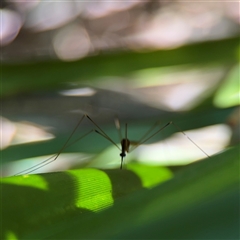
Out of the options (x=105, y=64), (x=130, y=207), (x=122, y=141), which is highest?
(x=105, y=64)

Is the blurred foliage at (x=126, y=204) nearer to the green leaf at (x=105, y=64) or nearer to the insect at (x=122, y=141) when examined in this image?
the insect at (x=122, y=141)

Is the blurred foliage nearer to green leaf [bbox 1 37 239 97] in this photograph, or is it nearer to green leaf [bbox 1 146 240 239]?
green leaf [bbox 1 146 240 239]

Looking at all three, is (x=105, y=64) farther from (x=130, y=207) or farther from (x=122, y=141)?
(x=130, y=207)

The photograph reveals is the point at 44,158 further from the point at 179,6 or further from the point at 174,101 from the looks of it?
the point at 179,6

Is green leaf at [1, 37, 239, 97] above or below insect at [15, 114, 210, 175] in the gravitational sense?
above

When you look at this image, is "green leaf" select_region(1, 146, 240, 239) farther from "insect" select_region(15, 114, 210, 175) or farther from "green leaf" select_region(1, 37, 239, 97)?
"green leaf" select_region(1, 37, 239, 97)

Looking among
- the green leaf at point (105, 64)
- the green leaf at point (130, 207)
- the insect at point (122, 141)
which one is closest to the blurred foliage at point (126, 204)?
the green leaf at point (130, 207)

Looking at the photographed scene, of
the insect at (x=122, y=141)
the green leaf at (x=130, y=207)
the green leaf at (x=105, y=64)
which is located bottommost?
the green leaf at (x=130, y=207)

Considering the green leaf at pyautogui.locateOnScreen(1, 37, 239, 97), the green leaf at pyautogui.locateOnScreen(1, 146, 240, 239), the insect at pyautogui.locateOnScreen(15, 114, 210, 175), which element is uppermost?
the green leaf at pyautogui.locateOnScreen(1, 37, 239, 97)

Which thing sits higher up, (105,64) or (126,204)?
(105,64)

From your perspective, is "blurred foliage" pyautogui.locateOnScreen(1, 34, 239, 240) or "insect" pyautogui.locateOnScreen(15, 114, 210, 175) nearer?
"blurred foliage" pyautogui.locateOnScreen(1, 34, 239, 240)

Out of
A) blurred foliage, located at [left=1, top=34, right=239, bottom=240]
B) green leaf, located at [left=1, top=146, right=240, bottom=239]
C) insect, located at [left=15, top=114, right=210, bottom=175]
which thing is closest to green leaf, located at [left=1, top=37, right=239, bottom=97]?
insect, located at [left=15, top=114, right=210, bottom=175]

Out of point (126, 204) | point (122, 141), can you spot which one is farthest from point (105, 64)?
point (126, 204)
